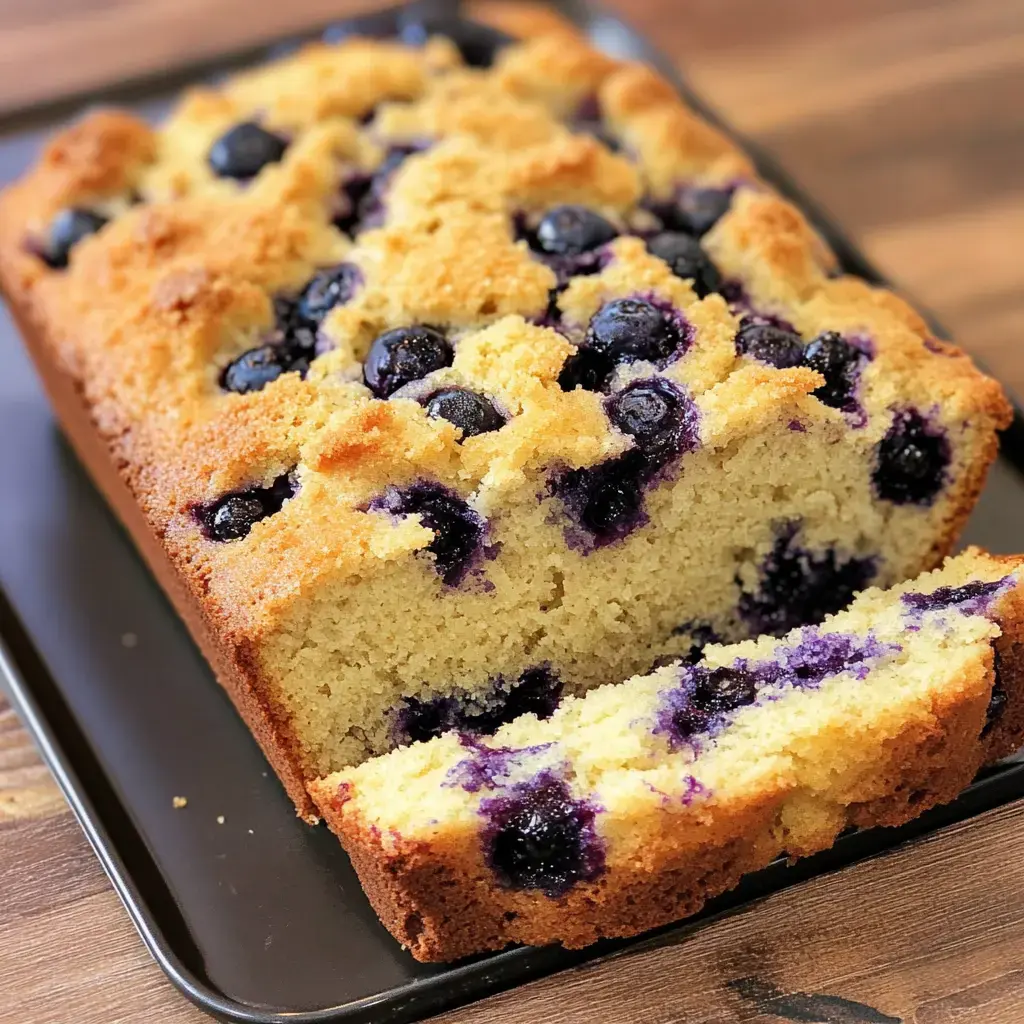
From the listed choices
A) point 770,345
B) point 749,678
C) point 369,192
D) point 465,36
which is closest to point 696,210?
point 770,345

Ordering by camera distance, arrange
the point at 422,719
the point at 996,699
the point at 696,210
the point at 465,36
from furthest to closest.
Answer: the point at 465,36
the point at 696,210
the point at 422,719
the point at 996,699

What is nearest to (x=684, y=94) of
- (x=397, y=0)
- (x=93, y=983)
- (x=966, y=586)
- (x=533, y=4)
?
(x=533, y=4)

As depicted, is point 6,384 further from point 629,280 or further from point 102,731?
point 629,280

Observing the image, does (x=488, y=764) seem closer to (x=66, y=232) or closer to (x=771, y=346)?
(x=771, y=346)

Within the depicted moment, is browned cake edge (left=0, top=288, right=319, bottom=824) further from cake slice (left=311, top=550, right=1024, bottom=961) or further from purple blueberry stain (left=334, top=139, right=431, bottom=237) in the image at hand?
purple blueberry stain (left=334, top=139, right=431, bottom=237)

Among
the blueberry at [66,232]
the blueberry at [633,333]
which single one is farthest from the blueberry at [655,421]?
the blueberry at [66,232]

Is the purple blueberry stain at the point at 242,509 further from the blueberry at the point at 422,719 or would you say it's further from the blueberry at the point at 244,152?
the blueberry at the point at 244,152

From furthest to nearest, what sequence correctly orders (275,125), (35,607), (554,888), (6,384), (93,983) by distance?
(6,384)
(275,125)
(35,607)
(93,983)
(554,888)
